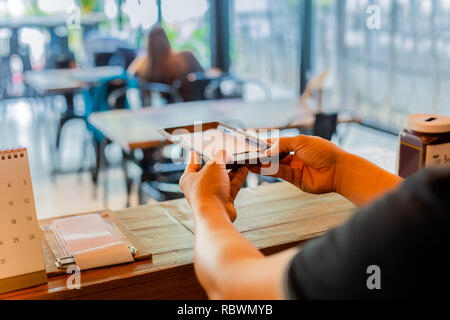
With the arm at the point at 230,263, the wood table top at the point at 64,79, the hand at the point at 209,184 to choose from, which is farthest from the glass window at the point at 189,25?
the arm at the point at 230,263

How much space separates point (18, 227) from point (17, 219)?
17mm

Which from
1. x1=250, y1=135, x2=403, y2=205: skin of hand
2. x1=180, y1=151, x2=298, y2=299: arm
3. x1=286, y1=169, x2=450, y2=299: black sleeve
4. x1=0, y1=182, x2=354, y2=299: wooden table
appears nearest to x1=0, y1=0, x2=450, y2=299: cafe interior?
x1=0, y1=182, x2=354, y2=299: wooden table

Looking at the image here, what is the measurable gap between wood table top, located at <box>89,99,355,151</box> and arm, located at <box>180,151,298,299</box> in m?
1.79

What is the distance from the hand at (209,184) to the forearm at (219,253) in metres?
0.08

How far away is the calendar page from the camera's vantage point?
0.97 metres

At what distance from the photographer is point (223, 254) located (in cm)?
75

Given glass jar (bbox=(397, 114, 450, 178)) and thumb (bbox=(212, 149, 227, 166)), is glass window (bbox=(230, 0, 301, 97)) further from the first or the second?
thumb (bbox=(212, 149, 227, 166))

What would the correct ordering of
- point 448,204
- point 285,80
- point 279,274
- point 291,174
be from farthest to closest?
point 285,80, point 291,174, point 279,274, point 448,204

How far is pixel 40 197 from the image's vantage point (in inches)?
157

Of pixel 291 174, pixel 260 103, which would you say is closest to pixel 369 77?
pixel 260 103
